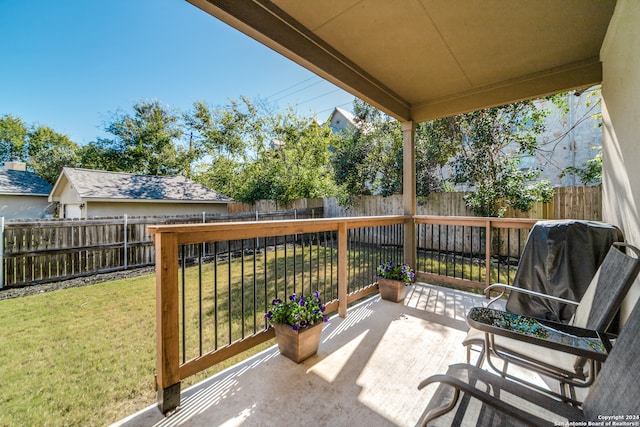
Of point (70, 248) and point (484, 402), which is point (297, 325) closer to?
point (484, 402)

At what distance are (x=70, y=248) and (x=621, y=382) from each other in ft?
25.2

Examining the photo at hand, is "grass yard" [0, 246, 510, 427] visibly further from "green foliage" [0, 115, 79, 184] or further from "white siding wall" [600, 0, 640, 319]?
"green foliage" [0, 115, 79, 184]

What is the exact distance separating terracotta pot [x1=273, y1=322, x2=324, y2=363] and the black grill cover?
5.30ft

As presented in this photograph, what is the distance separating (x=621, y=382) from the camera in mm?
797

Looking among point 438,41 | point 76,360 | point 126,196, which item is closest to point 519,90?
point 438,41

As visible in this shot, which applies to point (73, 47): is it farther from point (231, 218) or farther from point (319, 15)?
point (319, 15)

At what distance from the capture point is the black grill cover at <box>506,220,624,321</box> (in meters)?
1.86

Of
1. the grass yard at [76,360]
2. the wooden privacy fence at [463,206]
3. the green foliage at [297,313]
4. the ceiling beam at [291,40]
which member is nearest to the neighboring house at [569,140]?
the wooden privacy fence at [463,206]

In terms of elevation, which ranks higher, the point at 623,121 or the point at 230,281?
the point at 623,121

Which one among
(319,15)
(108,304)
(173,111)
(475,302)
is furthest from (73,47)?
(475,302)

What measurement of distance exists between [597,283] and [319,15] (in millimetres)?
2622

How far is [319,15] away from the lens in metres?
2.05

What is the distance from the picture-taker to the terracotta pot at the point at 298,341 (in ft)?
6.51

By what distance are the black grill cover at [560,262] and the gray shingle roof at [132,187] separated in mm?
10338
